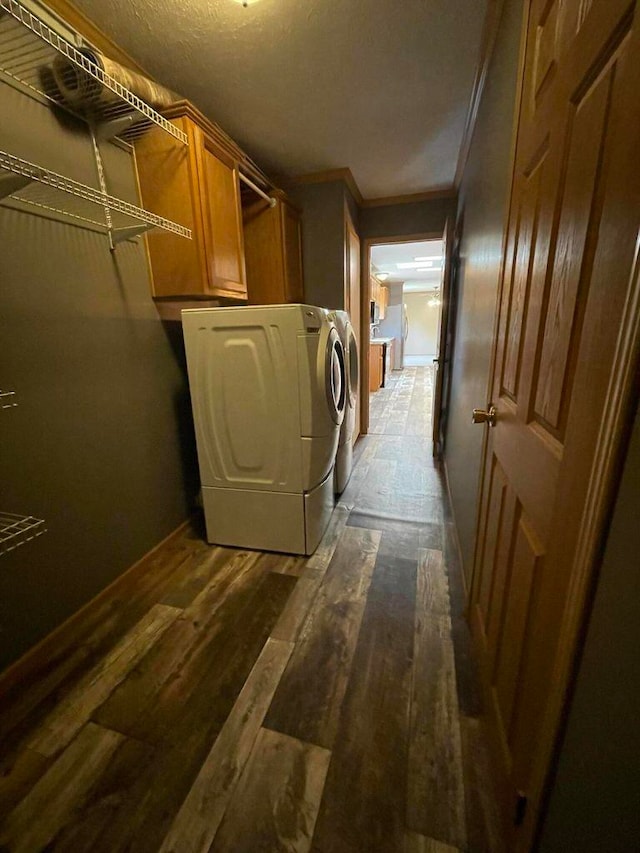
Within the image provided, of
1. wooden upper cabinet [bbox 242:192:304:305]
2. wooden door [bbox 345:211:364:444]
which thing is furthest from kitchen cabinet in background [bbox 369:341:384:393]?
wooden upper cabinet [bbox 242:192:304:305]

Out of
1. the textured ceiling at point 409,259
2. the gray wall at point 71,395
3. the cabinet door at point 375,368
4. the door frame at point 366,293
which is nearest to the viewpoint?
the gray wall at point 71,395

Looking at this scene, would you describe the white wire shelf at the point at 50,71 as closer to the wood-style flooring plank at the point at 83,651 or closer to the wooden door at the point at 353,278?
the wooden door at the point at 353,278

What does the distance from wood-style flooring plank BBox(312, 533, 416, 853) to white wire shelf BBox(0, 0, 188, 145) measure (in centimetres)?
223

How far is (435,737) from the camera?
1.08 meters

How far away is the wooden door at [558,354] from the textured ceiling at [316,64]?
889 mm

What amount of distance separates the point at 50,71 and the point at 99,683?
7.55 ft

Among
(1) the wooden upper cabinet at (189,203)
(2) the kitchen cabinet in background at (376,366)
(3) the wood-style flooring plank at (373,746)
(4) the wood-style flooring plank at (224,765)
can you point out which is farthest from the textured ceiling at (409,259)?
(4) the wood-style flooring plank at (224,765)

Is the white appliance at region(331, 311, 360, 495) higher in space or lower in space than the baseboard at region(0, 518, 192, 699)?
higher

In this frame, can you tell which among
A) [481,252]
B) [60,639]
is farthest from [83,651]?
[481,252]

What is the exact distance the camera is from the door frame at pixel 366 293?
341 centimetres

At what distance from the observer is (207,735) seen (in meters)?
1.11

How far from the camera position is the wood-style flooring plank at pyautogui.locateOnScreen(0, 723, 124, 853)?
0.89m

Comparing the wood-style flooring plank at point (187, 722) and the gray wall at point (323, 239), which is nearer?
the wood-style flooring plank at point (187, 722)

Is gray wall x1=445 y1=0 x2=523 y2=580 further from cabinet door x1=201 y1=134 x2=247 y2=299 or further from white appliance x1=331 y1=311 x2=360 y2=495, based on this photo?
cabinet door x1=201 y1=134 x2=247 y2=299
